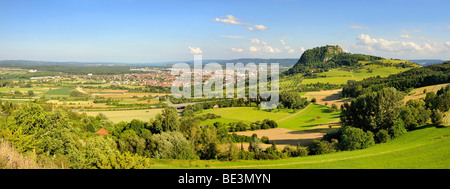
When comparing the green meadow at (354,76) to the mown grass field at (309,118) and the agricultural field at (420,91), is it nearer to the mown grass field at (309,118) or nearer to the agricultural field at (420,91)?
the agricultural field at (420,91)

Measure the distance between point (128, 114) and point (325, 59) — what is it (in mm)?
145859

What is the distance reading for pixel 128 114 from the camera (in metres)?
52.2

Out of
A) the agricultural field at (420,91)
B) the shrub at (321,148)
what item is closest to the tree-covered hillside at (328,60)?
the agricultural field at (420,91)

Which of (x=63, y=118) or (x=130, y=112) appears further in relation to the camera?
(x=130, y=112)

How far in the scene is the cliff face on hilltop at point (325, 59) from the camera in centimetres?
13639

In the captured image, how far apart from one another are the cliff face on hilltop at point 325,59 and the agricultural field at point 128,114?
96.5 meters

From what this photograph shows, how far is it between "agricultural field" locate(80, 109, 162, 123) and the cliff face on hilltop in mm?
96500

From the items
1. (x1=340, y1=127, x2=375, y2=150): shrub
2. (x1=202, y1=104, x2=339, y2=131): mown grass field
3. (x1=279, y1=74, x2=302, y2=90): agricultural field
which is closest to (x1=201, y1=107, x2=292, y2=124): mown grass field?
(x1=202, y1=104, x2=339, y2=131): mown grass field

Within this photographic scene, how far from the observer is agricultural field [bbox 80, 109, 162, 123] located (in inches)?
1893
